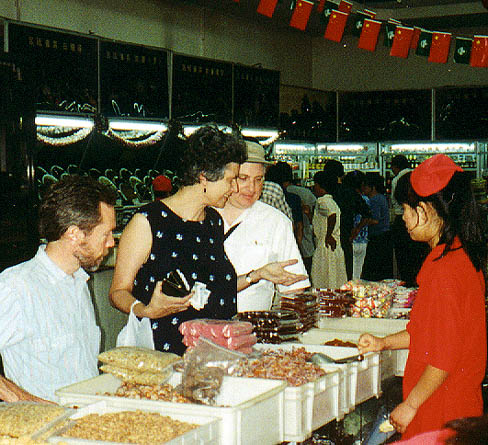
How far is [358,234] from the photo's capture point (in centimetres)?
887

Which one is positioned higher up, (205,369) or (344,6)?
(344,6)

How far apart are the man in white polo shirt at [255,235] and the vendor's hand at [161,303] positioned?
3.25ft

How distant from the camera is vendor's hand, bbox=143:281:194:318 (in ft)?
8.29

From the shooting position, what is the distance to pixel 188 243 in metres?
2.94

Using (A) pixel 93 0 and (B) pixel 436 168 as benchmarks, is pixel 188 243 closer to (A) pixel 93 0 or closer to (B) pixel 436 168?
(B) pixel 436 168

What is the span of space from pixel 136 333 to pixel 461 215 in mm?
1225

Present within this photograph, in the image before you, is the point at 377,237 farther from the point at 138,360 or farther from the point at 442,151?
the point at 138,360

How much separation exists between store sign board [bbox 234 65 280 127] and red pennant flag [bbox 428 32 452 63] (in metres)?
3.54

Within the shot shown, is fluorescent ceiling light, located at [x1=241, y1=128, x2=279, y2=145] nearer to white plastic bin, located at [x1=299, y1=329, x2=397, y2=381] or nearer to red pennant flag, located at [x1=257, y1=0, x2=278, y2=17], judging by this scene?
red pennant flag, located at [x1=257, y1=0, x2=278, y2=17]

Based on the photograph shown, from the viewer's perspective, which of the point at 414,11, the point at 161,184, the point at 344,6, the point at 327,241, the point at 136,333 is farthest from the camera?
the point at 414,11

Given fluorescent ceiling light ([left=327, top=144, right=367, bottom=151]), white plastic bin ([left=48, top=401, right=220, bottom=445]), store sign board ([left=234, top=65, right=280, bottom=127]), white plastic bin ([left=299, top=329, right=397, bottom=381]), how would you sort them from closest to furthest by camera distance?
white plastic bin ([left=48, top=401, right=220, bottom=445]), white plastic bin ([left=299, top=329, right=397, bottom=381]), store sign board ([left=234, top=65, right=280, bottom=127]), fluorescent ceiling light ([left=327, top=144, right=367, bottom=151])

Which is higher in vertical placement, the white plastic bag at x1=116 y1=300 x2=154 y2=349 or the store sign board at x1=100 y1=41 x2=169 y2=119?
the store sign board at x1=100 y1=41 x2=169 y2=119

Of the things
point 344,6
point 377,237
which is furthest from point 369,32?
point 377,237

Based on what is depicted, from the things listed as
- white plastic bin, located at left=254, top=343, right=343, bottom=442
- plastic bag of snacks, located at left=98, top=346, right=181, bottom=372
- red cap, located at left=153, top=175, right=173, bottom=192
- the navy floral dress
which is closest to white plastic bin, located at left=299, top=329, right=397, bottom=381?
the navy floral dress
